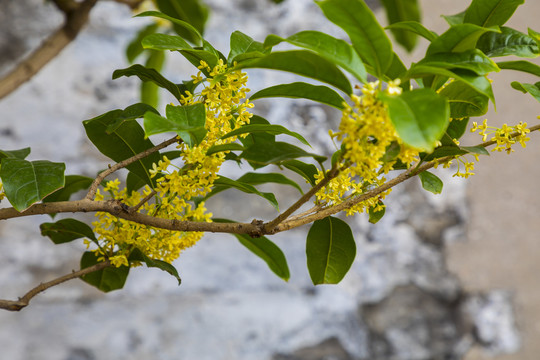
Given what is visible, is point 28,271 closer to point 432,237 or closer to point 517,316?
point 432,237

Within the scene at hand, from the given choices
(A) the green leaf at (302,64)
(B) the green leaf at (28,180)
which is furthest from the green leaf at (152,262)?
(A) the green leaf at (302,64)

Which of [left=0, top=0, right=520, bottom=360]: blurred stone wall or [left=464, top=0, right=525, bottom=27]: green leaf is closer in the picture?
[left=464, top=0, right=525, bottom=27]: green leaf

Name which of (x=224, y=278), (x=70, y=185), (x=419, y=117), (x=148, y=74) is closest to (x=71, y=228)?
(x=70, y=185)

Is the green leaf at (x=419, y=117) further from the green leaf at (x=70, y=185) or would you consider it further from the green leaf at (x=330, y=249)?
the green leaf at (x=70, y=185)

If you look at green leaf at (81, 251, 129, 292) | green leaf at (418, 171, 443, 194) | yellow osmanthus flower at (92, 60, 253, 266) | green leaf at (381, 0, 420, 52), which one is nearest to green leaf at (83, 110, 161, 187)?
yellow osmanthus flower at (92, 60, 253, 266)

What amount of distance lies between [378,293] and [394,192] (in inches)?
10.0

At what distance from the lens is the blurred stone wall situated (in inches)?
47.5

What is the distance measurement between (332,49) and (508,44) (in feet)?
0.53

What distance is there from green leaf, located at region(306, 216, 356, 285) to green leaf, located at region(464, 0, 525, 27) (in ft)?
0.72

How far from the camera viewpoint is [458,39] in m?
0.38

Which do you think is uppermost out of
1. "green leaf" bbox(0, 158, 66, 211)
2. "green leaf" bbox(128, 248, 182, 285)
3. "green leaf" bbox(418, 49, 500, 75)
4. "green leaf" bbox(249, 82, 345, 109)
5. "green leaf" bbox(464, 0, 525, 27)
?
"green leaf" bbox(464, 0, 525, 27)

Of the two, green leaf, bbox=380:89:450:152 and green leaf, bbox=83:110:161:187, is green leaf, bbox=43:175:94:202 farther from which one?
green leaf, bbox=380:89:450:152

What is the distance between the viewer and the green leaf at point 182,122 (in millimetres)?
365

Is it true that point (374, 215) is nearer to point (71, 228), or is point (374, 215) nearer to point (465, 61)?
point (465, 61)
